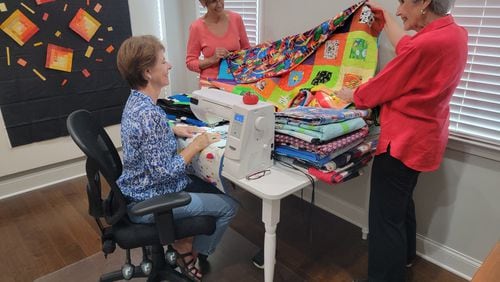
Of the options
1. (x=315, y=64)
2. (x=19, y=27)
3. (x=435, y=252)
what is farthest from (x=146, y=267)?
(x=19, y=27)

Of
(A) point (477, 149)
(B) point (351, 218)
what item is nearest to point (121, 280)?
(B) point (351, 218)

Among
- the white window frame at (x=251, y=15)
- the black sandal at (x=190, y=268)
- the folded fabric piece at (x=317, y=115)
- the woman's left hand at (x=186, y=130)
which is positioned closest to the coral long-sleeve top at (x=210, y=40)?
the white window frame at (x=251, y=15)

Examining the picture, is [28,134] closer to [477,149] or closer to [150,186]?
[150,186]

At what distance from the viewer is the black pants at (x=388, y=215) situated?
152cm

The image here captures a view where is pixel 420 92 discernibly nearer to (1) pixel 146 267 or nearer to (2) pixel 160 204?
(2) pixel 160 204

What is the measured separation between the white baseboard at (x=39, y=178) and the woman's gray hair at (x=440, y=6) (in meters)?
2.92

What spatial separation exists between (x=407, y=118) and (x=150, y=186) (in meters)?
1.13

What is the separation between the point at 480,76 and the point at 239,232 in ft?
5.30

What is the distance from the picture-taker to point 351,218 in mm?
2346

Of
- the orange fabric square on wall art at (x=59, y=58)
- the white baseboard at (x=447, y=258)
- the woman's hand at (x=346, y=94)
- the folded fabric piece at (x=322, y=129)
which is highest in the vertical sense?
the orange fabric square on wall art at (x=59, y=58)

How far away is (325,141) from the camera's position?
54.2 inches

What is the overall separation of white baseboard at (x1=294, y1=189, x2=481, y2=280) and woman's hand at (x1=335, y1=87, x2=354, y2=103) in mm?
947

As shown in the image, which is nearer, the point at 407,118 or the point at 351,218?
the point at 407,118

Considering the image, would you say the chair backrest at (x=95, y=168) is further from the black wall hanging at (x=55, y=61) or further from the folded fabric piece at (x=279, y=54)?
the black wall hanging at (x=55, y=61)
